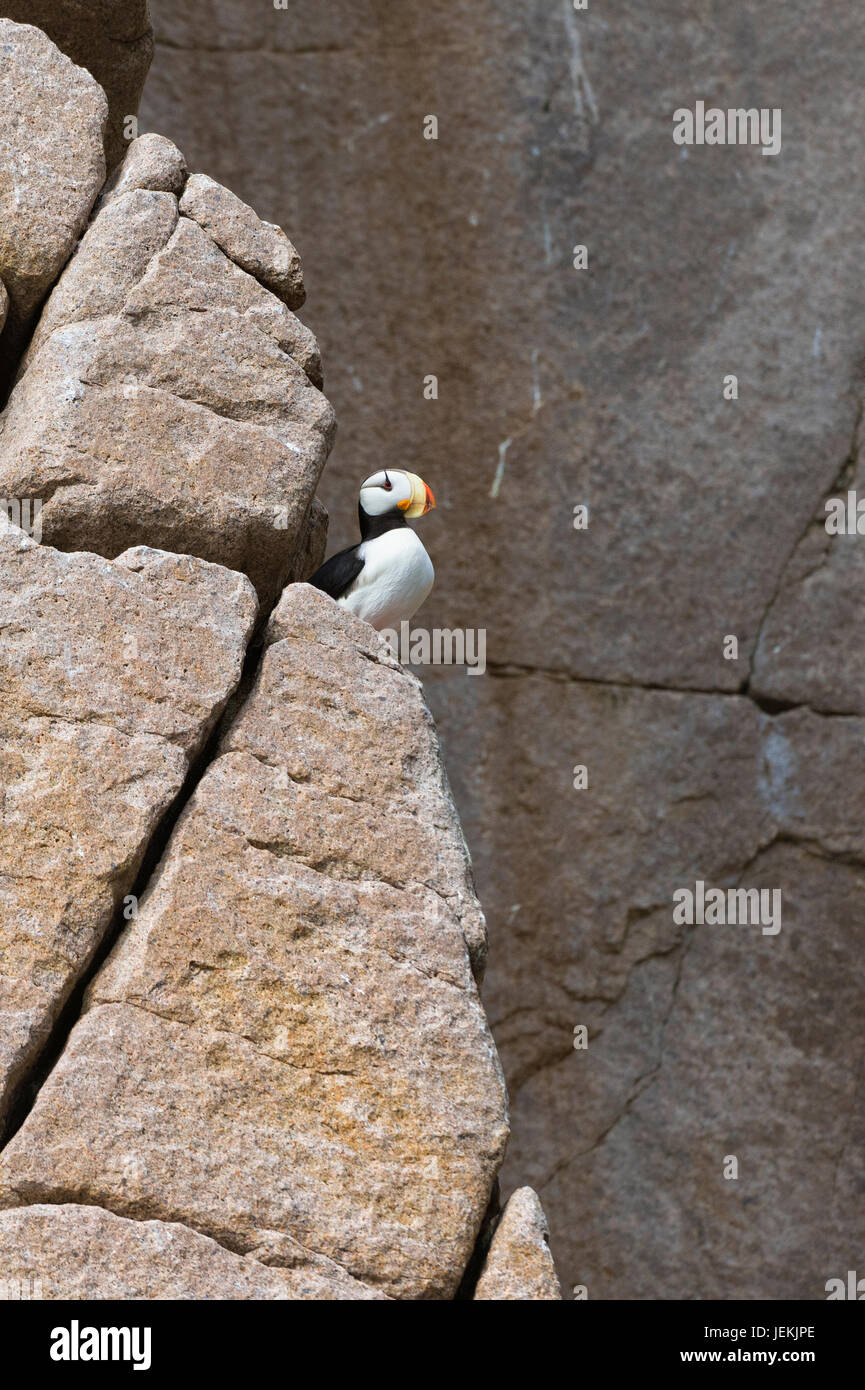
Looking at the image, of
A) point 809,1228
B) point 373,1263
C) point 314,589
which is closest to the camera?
point 373,1263

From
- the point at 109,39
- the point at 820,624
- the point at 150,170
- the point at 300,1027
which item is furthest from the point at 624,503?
the point at 300,1027

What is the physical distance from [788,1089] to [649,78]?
471cm

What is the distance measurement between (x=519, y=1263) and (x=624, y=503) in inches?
178

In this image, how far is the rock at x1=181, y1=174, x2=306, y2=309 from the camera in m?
3.86

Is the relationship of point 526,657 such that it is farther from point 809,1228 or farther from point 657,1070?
point 809,1228

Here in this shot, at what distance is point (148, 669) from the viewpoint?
3305 mm

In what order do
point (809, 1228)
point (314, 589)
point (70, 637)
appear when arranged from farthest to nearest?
point (809, 1228) → point (314, 589) → point (70, 637)

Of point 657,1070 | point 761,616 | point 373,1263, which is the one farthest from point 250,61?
point 373,1263

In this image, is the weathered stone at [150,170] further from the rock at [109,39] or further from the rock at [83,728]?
the rock at [83,728]

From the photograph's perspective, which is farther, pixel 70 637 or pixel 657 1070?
pixel 657 1070

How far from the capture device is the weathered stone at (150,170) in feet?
12.7

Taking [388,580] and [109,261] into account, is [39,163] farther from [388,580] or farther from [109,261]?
[388,580]

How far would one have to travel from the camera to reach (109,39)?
4.42m

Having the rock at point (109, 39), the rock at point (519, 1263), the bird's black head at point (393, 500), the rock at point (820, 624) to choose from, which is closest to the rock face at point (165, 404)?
the bird's black head at point (393, 500)
